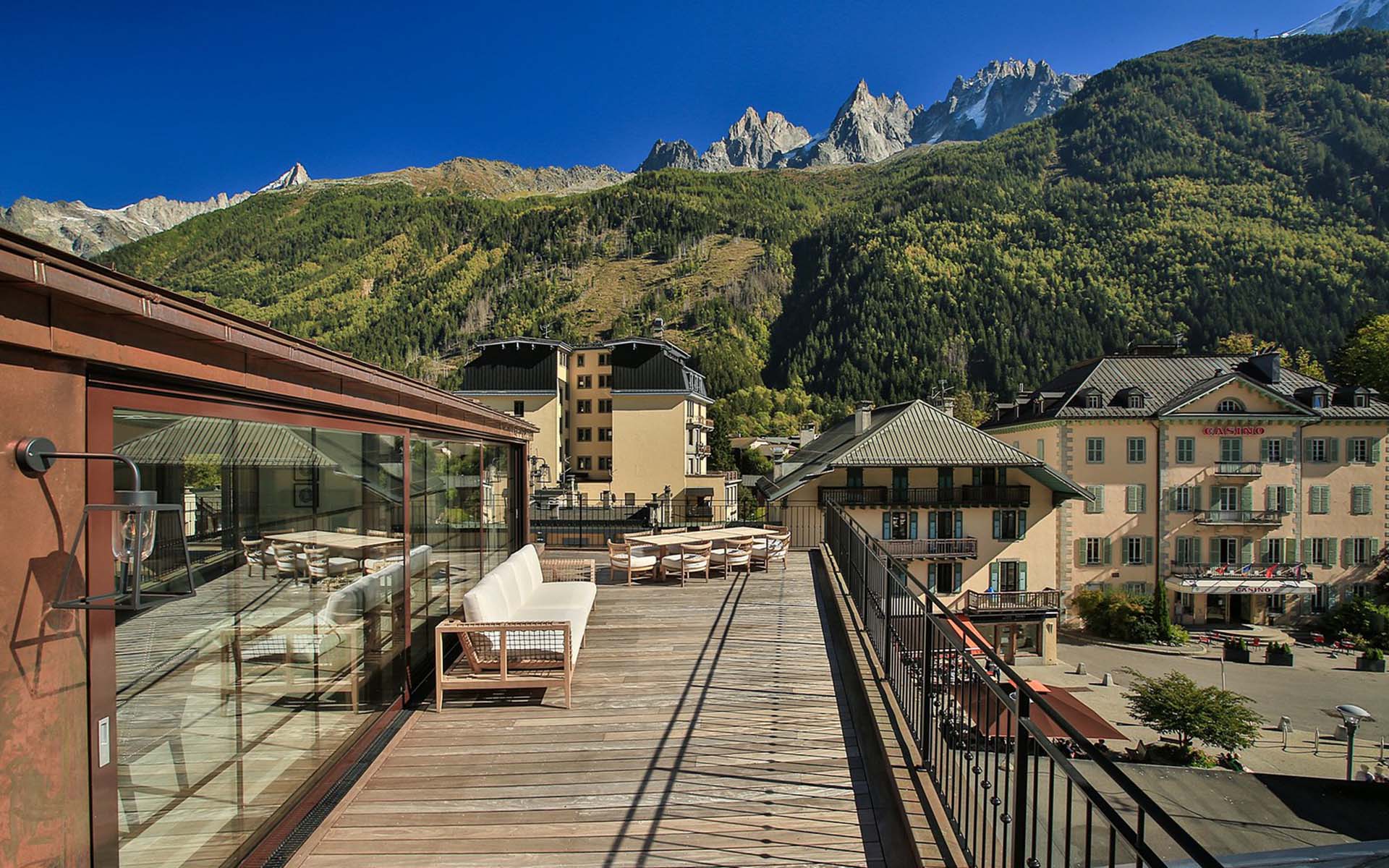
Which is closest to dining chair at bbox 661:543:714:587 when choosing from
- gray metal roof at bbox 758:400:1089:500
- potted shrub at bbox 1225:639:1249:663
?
gray metal roof at bbox 758:400:1089:500

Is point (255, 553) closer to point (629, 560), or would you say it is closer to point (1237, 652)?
point (629, 560)

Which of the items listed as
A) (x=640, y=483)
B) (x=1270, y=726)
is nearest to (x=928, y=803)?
(x=1270, y=726)

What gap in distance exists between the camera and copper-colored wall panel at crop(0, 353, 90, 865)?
1.73 m

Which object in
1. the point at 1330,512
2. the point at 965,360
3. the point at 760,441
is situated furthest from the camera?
the point at 965,360

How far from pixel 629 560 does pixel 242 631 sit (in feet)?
19.3

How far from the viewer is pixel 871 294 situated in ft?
311

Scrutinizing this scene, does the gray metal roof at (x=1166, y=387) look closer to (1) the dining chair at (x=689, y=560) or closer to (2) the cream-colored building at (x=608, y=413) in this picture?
(2) the cream-colored building at (x=608, y=413)

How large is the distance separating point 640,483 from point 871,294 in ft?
220

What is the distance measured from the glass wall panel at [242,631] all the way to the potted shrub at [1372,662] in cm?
3596

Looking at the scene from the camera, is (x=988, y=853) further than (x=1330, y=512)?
No

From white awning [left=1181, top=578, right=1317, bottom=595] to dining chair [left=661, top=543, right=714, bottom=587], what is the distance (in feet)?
101

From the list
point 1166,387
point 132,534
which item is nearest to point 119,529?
point 132,534

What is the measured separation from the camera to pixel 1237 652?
26.6m

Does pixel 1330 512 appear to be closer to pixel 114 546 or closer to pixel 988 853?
pixel 988 853
